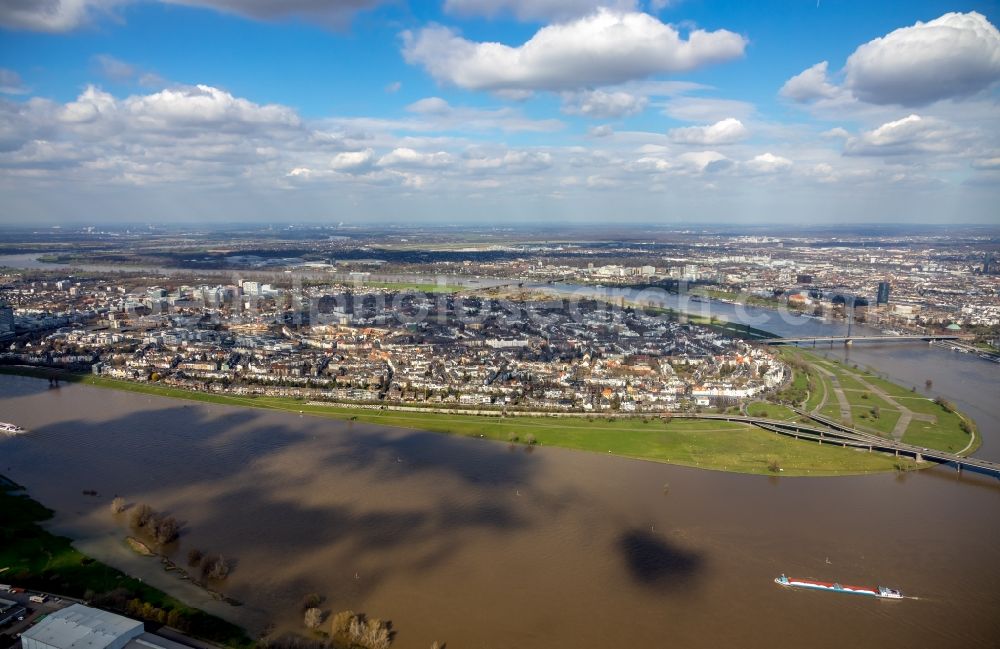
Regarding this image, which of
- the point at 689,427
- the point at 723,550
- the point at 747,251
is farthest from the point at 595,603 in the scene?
the point at 747,251

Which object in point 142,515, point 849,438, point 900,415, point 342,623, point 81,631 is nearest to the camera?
point 81,631

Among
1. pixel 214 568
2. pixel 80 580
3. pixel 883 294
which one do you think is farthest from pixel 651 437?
pixel 883 294

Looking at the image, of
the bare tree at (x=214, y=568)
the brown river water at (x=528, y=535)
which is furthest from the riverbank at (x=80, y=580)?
the bare tree at (x=214, y=568)

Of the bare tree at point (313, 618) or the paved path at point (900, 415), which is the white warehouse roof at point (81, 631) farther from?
the paved path at point (900, 415)

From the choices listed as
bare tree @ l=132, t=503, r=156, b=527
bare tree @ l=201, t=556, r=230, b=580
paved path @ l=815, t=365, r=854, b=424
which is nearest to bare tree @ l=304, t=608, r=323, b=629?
bare tree @ l=201, t=556, r=230, b=580

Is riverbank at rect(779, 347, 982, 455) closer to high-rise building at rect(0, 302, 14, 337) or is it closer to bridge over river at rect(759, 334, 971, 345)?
bridge over river at rect(759, 334, 971, 345)

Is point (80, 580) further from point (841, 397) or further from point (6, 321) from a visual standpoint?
point (6, 321)
